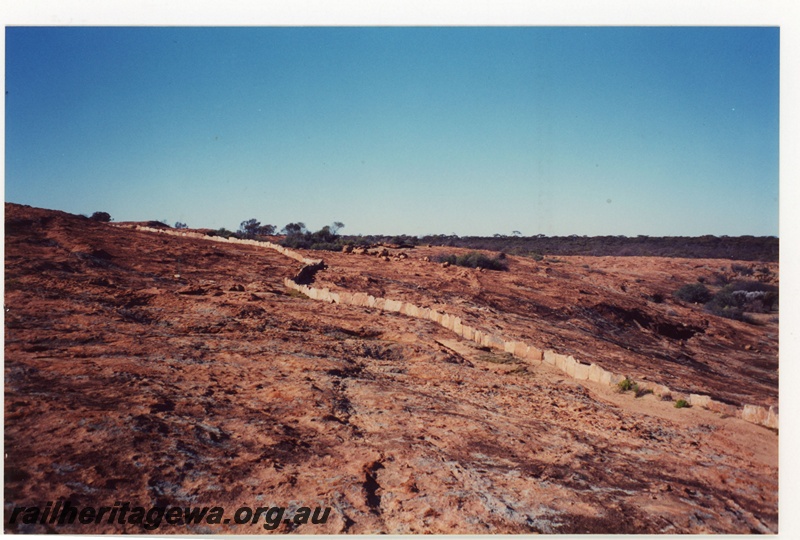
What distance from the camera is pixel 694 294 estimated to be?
24188mm

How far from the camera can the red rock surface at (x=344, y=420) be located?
4.92 meters

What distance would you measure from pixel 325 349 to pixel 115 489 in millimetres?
5043

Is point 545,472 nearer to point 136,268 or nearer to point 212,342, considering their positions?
point 212,342

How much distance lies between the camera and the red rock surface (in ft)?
16.1

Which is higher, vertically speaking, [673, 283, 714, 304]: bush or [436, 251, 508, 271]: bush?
[436, 251, 508, 271]: bush

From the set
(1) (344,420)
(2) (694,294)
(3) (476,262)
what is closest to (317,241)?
(3) (476,262)

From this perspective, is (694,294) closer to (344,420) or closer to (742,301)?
(742,301)

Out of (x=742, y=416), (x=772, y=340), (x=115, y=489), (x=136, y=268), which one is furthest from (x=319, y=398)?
(x=772, y=340)

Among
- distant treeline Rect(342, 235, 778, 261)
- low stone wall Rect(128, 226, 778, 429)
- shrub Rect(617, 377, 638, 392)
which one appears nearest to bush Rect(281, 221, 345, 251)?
distant treeline Rect(342, 235, 778, 261)

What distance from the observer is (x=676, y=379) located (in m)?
10.2

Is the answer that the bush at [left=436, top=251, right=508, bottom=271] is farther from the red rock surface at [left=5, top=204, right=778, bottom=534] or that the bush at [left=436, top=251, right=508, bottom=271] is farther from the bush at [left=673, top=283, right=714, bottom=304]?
the red rock surface at [left=5, top=204, right=778, bottom=534]

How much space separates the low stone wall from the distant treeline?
28373mm

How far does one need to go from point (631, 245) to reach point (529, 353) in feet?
160

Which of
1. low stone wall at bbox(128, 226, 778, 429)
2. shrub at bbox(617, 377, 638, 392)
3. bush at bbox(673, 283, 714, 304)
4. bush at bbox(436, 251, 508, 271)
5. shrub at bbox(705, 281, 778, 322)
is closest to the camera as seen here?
low stone wall at bbox(128, 226, 778, 429)
